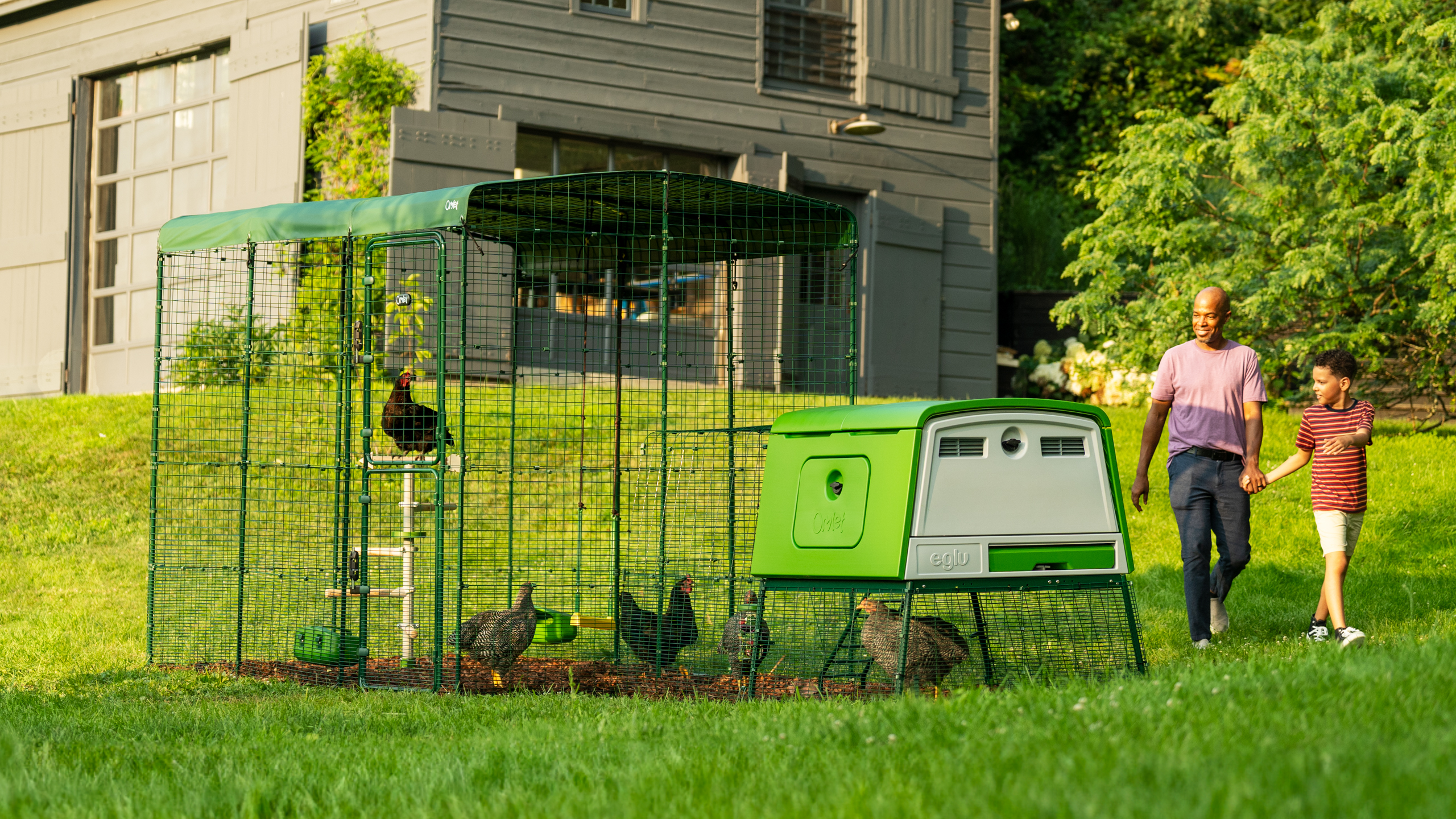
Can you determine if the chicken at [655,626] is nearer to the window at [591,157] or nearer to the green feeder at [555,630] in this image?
the green feeder at [555,630]

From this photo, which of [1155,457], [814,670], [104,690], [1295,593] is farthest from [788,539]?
[1155,457]

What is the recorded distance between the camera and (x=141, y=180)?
14.9m

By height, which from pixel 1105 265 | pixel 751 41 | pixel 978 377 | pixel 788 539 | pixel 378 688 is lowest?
pixel 378 688

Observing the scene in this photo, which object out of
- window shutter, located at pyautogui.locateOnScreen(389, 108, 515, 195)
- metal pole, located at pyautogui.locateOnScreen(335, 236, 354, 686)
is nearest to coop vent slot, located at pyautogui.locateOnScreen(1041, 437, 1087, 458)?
metal pole, located at pyautogui.locateOnScreen(335, 236, 354, 686)

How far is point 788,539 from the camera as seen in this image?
5.32 meters

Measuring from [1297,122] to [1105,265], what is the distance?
2152 millimetres

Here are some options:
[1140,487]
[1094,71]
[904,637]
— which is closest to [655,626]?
[904,637]

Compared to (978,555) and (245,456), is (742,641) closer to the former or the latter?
(978,555)

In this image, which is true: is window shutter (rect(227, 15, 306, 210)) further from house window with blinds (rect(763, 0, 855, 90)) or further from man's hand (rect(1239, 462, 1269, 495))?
man's hand (rect(1239, 462, 1269, 495))

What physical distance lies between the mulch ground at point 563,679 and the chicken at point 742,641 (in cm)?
9

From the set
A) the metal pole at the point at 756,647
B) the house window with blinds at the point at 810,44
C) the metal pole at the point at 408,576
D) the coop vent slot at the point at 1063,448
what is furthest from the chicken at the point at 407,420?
the house window with blinds at the point at 810,44

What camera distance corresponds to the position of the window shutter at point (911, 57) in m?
15.1

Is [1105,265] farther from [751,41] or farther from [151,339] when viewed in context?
[151,339]

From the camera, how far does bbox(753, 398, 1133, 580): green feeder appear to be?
4879 millimetres
